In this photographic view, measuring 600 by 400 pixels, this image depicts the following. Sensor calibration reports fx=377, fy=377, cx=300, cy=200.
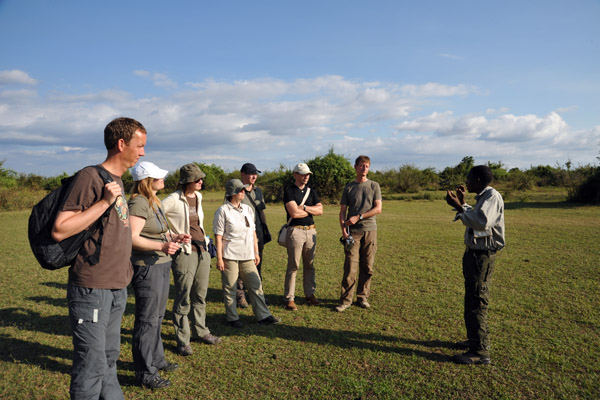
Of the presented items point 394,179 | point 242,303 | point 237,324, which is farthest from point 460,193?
point 394,179

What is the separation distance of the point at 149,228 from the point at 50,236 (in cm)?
143

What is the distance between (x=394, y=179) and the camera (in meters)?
39.0

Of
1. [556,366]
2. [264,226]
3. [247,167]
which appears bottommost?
[556,366]

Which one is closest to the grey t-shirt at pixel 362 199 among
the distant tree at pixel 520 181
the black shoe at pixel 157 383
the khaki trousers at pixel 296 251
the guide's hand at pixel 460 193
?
the khaki trousers at pixel 296 251

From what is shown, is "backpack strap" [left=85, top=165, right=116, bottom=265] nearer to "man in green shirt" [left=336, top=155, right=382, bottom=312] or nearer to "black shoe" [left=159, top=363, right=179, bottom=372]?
"black shoe" [left=159, top=363, right=179, bottom=372]

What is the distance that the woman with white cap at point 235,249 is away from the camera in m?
5.07

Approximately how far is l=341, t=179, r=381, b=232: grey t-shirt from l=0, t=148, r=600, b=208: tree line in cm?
2119

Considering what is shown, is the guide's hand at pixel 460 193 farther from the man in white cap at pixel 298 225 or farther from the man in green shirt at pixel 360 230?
the man in white cap at pixel 298 225

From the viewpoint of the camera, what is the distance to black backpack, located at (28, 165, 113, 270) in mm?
2236

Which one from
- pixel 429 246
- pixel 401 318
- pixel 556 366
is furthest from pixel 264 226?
pixel 429 246

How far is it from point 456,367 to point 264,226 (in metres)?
3.49

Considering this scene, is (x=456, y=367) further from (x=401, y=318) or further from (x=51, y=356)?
(x=51, y=356)

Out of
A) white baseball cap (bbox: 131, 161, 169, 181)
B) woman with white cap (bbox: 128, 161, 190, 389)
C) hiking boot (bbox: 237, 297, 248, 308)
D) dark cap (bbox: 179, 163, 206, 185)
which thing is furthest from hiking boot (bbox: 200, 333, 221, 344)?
white baseball cap (bbox: 131, 161, 169, 181)

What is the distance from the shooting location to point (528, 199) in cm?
2822
